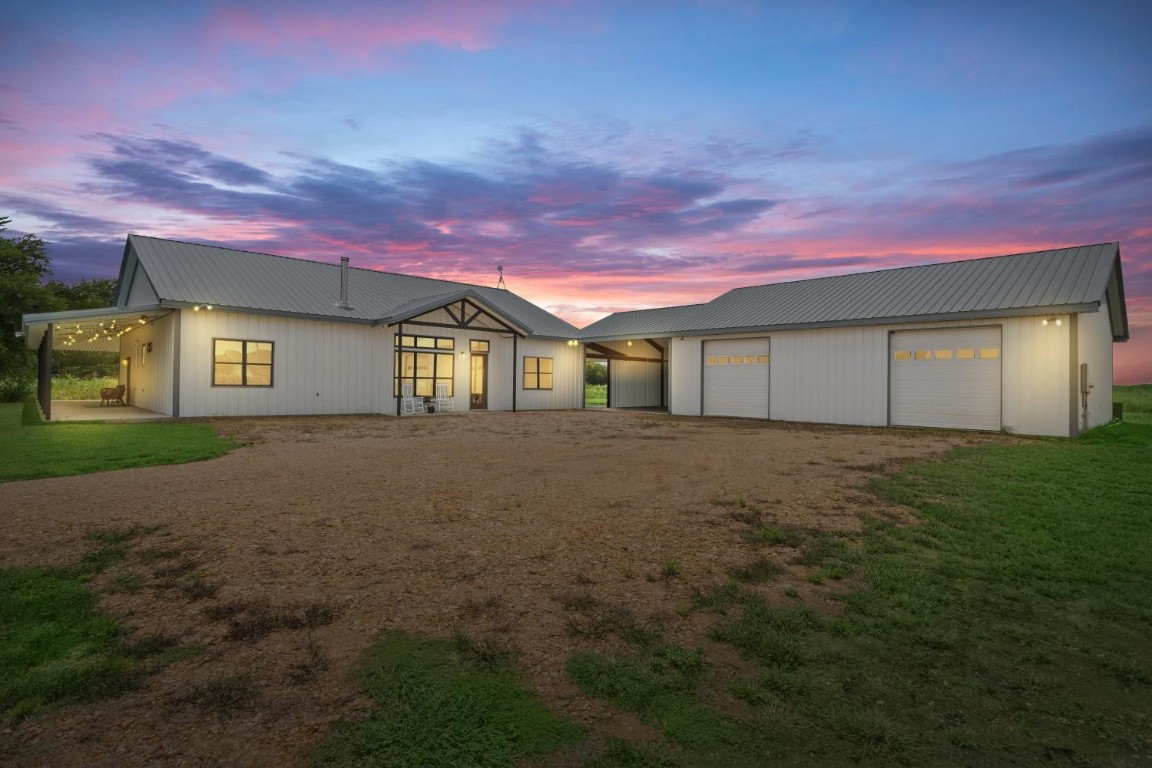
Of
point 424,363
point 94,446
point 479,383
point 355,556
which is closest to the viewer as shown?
point 355,556

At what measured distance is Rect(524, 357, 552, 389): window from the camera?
2491 cm

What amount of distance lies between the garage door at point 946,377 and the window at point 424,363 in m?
15.3

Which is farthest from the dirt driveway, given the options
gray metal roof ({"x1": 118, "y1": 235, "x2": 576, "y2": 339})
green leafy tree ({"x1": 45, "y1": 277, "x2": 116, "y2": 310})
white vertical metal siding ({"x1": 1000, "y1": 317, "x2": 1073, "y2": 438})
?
green leafy tree ({"x1": 45, "y1": 277, "x2": 116, "y2": 310})

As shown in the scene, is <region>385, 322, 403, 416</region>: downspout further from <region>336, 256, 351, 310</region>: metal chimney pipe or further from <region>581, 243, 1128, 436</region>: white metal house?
<region>581, 243, 1128, 436</region>: white metal house

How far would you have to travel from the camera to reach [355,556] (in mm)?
4742

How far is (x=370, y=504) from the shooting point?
6.53 metres

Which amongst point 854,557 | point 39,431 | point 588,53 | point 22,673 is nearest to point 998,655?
point 854,557

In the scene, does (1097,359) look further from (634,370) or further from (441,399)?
(441,399)

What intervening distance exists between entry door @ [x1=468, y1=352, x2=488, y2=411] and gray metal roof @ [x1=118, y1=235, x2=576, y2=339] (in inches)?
89.1

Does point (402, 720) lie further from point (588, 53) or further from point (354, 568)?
point (588, 53)

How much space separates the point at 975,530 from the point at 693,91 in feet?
40.9

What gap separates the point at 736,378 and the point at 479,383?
10137 mm

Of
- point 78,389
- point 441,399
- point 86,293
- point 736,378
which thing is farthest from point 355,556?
point 86,293

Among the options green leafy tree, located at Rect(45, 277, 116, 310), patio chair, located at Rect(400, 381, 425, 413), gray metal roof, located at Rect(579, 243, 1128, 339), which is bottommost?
patio chair, located at Rect(400, 381, 425, 413)
